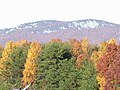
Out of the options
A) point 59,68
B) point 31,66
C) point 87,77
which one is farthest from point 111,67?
point 31,66

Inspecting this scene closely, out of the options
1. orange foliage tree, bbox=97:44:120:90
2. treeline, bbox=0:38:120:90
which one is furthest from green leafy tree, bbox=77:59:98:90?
orange foliage tree, bbox=97:44:120:90

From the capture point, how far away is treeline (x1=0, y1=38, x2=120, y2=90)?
6912cm

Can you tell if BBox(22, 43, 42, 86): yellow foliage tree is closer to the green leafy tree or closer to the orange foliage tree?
the green leafy tree

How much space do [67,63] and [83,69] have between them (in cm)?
294

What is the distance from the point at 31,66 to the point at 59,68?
15680mm

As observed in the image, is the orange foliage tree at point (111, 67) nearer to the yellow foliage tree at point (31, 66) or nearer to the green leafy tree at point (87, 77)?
the green leafy tree at point (87, 77)

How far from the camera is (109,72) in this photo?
6700 centimetres

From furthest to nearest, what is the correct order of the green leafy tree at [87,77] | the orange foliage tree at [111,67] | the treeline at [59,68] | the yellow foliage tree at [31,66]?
the yellow foliage tree at [31,66]
the green leafy tree at [87,77]
the treeline at [59,68]
the orange foliage tree at [111,67]

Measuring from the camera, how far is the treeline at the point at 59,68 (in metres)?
69.1

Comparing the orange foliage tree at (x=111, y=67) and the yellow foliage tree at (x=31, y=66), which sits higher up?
the orange foliage tree at (x=111, y=67)

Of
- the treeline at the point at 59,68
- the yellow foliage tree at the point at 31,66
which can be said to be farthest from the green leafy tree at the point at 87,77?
the yellow foliage tree at the point at 31,66

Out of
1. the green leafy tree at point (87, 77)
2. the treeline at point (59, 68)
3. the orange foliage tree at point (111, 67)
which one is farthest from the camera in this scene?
the green leafy tree at point (87, 77)

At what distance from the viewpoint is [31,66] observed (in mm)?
95438

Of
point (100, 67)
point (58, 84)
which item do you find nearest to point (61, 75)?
point (58, 84)
